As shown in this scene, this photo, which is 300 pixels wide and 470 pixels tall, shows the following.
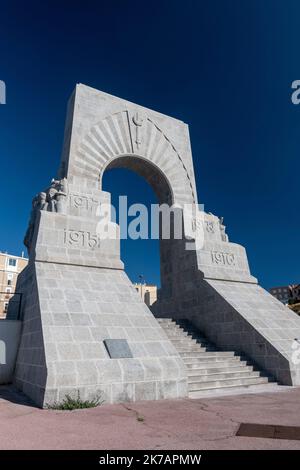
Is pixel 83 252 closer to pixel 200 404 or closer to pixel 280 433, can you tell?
pixel 200 404

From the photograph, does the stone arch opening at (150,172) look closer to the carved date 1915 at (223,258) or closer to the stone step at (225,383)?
the carved date 1915 at (223,258)

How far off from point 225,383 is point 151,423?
148 inches

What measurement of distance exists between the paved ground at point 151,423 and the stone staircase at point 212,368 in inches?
44.1

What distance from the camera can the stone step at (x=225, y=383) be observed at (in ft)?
24.1

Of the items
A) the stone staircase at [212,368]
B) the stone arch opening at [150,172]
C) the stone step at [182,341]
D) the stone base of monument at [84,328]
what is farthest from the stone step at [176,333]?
Result: the stone arch opening at [150,172]

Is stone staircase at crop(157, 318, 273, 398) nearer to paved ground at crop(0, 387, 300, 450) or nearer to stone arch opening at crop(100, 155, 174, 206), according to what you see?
paved ground at crop(0, 387, 300, 450)

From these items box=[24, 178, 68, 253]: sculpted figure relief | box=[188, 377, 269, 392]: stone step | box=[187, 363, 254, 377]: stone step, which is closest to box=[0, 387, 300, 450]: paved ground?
box=[188, 377, 269, 392]: stone step

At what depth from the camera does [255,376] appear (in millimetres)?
8391

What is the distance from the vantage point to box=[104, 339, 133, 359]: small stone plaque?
22.1ft

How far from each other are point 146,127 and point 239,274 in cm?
768

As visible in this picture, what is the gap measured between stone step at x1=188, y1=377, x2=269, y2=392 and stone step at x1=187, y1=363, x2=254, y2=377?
38 cm

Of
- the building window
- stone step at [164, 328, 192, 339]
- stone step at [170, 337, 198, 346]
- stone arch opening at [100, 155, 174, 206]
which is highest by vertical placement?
the building window

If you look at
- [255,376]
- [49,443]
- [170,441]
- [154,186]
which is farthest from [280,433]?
[154,186]

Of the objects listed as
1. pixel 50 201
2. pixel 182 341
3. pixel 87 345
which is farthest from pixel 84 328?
pixel 50 201
